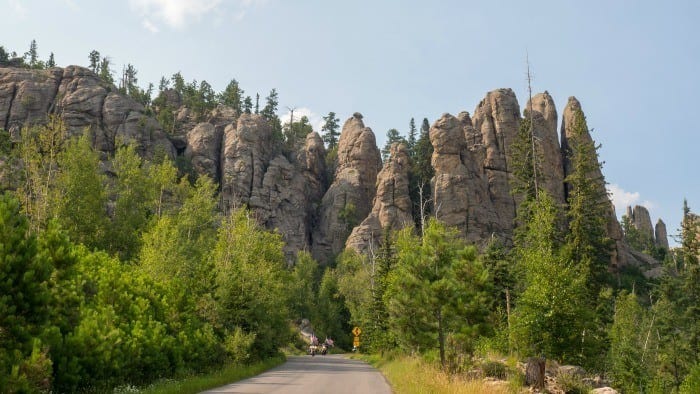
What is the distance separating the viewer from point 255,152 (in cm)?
9662

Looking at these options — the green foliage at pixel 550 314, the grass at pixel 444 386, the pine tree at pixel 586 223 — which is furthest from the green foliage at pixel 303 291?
the grass at pixel 444 386

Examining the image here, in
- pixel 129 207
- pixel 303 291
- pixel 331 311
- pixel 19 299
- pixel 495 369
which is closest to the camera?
pixel 19 299

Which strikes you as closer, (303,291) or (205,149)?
(303,291)

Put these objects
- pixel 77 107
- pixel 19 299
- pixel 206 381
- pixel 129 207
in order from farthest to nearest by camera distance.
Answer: pixel 77 107 → pixel 129 207 → pixel 206 381 → pixel 19 299

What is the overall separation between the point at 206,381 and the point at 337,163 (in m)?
86.4

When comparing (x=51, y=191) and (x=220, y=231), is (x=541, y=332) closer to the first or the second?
(x=220, y=231)

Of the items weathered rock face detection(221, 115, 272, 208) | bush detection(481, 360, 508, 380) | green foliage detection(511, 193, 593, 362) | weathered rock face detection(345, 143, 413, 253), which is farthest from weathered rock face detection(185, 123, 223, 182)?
green foliage detection(511, 193, 593, 362)

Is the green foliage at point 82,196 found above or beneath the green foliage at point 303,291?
above

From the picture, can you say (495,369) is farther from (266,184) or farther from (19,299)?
(266,184)

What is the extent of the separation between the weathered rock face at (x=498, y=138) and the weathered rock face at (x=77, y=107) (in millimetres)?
53458

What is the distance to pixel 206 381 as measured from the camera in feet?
70.5

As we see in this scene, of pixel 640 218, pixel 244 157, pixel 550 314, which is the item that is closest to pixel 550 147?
pixel 244 157

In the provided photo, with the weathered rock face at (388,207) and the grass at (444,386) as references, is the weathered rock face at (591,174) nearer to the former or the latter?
the weathered rock face at (388,207)

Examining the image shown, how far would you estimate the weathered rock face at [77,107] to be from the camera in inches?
3292
